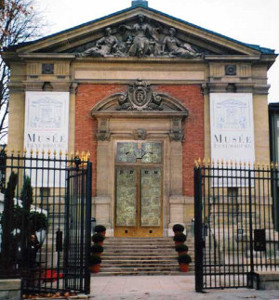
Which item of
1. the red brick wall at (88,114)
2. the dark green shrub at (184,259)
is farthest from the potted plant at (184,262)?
the red brick wall at (88,114)

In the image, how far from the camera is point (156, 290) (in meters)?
13.1

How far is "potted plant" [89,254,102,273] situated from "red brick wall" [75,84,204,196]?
5.09m

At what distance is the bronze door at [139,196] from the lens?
21594 millimetres

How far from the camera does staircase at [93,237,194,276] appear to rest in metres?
17.1

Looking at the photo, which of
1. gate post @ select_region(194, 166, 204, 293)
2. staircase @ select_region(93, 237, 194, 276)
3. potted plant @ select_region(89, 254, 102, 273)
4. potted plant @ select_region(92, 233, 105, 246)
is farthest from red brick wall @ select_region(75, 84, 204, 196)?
gate post @ select_region(194, 166, 204, 293)

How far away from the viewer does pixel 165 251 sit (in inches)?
738

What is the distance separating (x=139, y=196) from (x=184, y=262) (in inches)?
210

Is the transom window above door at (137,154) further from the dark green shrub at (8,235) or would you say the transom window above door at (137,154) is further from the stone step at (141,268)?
the dark green shrub at (8,235)

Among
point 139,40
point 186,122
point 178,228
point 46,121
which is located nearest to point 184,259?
point 178,228

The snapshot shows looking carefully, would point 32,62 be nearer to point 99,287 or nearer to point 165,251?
point 165,251

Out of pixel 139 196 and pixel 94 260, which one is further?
pixel 139 196

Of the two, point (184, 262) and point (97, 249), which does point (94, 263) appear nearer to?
point (97, 249)

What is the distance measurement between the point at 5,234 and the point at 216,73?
14149 millimetres

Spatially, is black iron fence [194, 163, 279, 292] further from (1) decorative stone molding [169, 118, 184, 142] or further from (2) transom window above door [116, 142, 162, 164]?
(2) transom window above door [116, 142, 162, 164]
